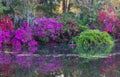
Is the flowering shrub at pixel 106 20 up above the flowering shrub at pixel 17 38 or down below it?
above

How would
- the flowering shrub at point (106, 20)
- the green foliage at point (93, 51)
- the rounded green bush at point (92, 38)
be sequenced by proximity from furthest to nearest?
the flowering shrub at point (106, 20), the rounded green bush at point (92, 38), the green foliage at point (93, 51)

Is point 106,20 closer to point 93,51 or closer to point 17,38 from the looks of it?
point 17,38

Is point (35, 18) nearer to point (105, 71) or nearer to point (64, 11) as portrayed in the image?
point (64, 11)

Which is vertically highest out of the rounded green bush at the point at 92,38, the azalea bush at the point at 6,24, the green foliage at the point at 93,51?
→ the azalea bush at the point at 6,24

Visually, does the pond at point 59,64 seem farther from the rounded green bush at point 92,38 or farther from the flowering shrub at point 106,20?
the flowering shrub at point 106,20

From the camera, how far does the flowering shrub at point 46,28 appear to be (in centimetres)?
1941

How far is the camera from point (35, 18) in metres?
20.5

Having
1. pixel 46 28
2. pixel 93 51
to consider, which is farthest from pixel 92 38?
pixel 46 28

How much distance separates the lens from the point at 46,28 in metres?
19.6

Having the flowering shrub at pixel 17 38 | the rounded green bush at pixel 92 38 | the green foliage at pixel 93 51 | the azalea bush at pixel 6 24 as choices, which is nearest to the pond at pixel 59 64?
the green foliage at pixel 93 51

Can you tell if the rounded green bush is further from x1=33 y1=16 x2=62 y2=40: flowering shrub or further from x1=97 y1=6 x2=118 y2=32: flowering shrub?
x1=97 y1=6 x2=118 y2=32: flowering shrub

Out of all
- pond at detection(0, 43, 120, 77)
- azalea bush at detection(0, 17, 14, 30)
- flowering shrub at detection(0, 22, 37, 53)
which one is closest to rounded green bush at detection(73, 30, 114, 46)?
pond at detection(0, 43, 120, 77)

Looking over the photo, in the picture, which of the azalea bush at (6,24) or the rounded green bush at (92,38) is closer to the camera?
the rounded green bush at (92,38)

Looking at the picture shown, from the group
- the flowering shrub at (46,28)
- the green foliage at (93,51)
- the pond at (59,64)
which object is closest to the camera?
the pond at (59,64)
